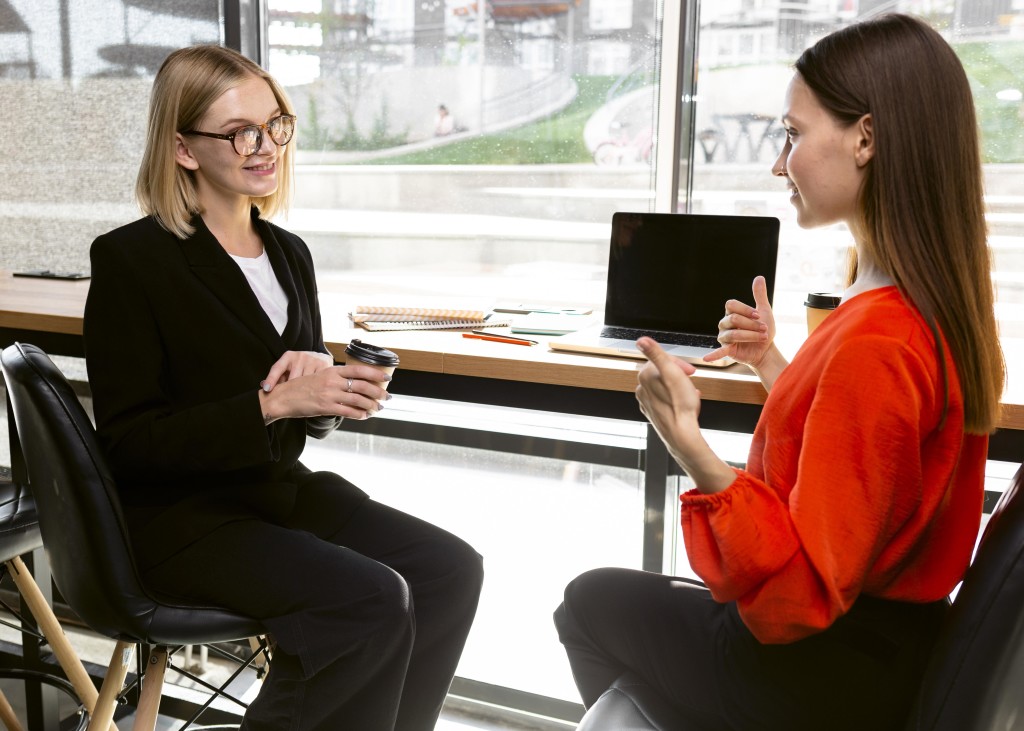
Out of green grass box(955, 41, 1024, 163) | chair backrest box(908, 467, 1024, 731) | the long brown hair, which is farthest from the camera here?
green grass box(955, 41, 1024, 163)

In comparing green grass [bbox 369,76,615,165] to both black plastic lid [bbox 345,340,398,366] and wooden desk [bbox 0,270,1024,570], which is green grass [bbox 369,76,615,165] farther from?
black plastic lid [bbox 345,340,398,366]

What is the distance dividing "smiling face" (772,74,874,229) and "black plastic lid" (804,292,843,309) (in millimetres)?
450

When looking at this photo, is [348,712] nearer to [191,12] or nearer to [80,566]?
[80,566]

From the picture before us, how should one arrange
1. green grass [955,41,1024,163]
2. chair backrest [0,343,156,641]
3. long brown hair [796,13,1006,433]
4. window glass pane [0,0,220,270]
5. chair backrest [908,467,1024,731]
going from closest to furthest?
chair backrest [908,467,1024,731]
long brown hair [796,13,1006,433]
chair backrest [0,343,156,641]
green grass [955,41,1024,163]
window glass pane [0,0,220,270]

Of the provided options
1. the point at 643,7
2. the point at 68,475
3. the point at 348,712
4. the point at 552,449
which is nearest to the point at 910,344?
the point at 348,712

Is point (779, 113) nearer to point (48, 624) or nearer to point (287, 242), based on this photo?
point (287, 242)

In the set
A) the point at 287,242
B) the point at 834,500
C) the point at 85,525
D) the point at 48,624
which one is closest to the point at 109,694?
the point at 48,624

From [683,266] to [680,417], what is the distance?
2.68 feet

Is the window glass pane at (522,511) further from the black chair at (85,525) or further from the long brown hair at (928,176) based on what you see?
the long brown hair at (928,176)

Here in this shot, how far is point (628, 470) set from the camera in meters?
2.19

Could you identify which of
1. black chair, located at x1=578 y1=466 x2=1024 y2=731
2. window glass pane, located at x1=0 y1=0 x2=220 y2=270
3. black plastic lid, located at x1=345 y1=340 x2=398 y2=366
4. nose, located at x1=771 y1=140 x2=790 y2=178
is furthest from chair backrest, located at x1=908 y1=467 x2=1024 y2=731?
window glass pane, located at x1=0 y1=0 x2=220 y2=270

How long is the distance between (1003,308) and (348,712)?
5.31 feet

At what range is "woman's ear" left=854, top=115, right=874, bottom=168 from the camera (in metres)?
0.92

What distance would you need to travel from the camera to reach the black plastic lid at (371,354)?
123 cm
